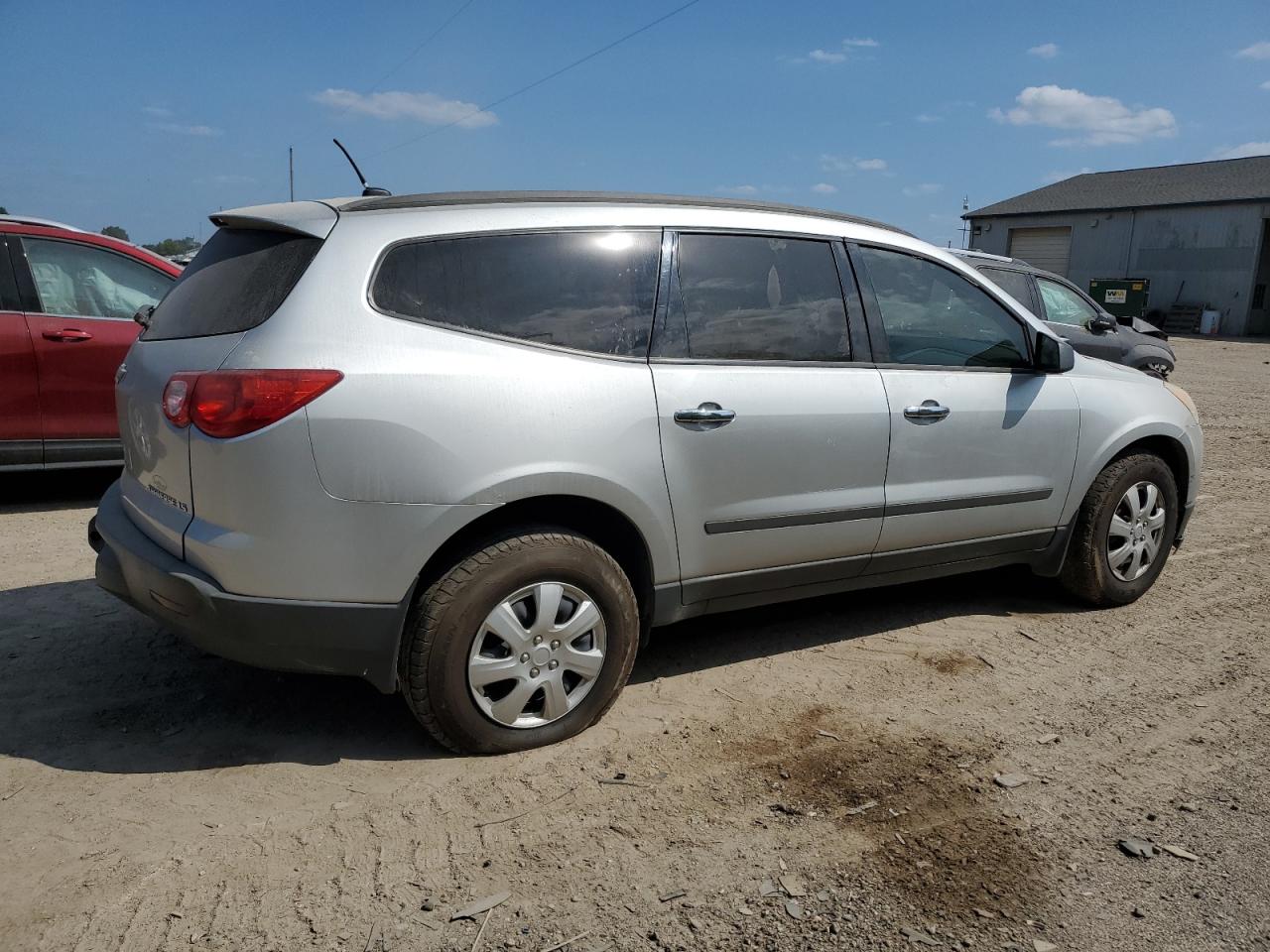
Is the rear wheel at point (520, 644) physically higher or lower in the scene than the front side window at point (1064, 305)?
lower

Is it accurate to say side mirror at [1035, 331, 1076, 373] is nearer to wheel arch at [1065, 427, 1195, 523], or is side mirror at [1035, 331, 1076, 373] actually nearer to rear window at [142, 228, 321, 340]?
wheel arch at [1065, 427, 1195, 523]

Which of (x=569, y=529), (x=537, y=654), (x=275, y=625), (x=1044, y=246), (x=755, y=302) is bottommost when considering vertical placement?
(x=537, y=654)

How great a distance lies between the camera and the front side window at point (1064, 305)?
10203 mm

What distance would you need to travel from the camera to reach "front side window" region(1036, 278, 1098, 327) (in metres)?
10.2

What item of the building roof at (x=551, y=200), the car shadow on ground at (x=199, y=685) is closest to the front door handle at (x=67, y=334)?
the car shadow on ground at (x=199, y=685)

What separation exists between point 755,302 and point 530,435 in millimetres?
1145

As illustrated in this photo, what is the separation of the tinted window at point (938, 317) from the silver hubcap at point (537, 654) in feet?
5.77

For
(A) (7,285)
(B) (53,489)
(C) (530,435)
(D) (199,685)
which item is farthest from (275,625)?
(B) (53,489)

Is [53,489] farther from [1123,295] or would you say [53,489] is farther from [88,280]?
[1123,295]

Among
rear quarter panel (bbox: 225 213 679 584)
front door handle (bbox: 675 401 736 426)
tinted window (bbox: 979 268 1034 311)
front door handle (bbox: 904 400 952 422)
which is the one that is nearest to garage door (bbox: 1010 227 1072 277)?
tinted window (bbox: 979 268 1034 311)

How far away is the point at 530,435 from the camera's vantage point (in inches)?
126

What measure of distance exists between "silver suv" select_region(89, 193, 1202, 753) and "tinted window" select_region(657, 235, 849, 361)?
0.01 meters

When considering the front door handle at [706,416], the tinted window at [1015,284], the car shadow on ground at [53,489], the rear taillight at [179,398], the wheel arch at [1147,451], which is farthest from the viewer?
the tinted window at [1015,284]

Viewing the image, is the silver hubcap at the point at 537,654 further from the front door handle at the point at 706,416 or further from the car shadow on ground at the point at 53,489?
the car shadow on ground at the point at 53,489
